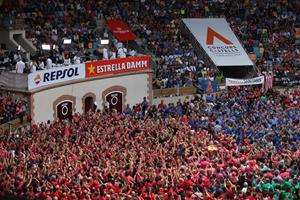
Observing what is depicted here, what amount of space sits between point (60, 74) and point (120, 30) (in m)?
13.4

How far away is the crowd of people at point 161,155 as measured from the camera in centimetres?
2041

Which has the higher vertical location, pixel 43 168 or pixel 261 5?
pixel 261 5

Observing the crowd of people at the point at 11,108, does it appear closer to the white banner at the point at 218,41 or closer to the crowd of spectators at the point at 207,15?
the crowd of spectators at the point at 207,15

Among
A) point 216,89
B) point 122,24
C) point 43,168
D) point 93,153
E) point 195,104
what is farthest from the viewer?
point 122,24

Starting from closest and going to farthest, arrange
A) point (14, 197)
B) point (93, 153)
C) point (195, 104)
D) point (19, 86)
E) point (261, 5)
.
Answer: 1. point (14, 197)
2. point (93, 153)
3. point (19, 86)
4. point (195, 104)
5. point (261, 5)

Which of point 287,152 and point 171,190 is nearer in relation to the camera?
point 171,190

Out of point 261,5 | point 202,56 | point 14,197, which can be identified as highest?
point 261,5

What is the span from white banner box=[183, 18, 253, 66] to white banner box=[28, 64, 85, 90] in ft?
47.2

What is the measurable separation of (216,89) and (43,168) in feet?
75.8

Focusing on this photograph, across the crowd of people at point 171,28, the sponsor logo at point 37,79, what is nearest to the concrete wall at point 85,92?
the sponsor logo at point 37,79

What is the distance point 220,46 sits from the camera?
5056cm

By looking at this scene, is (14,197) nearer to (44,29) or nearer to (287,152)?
(287,152)

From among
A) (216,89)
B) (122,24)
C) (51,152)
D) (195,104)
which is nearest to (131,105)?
(195,104)

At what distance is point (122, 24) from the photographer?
160 feet
